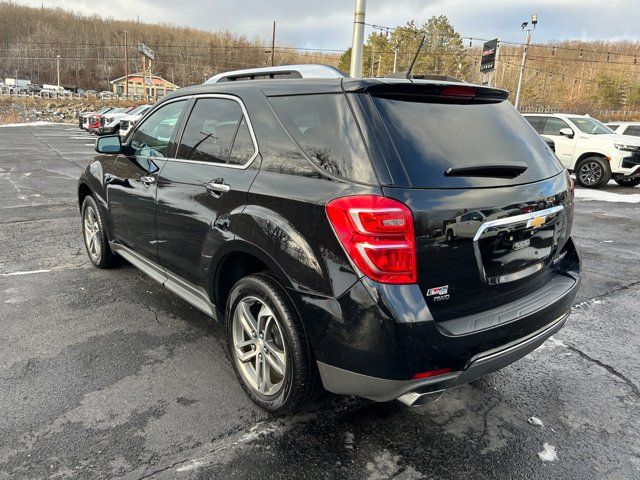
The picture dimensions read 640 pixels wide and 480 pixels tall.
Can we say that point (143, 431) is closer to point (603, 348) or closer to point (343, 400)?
point (343, 400)

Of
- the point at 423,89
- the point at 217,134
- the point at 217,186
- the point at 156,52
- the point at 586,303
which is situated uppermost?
the point at 156,52

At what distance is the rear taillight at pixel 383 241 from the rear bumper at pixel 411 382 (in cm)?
45

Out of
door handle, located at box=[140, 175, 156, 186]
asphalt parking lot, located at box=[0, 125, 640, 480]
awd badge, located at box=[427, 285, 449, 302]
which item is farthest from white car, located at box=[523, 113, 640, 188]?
awd badge, located at box=[427, 285, 449, 302]

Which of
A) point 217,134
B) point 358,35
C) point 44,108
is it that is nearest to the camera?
point 217,134

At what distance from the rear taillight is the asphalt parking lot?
959 millimetres

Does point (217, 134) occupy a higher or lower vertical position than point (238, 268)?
higher

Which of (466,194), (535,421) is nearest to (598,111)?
(535,421)

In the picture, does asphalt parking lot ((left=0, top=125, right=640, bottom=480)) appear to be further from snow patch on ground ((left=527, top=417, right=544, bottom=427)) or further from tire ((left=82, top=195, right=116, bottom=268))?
tire ((left=82, top=195, right=116, bottom=268))

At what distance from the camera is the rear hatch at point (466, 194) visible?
2006 mm

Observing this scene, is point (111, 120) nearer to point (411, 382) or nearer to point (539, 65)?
point (411, 382)

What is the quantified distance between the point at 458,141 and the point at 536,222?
58 cm

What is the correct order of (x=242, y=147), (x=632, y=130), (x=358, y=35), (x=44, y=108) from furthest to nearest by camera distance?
(x=44, y=108) → (x=632, y=130) → (x=358, y=35) → (x=242, y=147)

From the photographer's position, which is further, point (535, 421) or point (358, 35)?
point (358, 35)

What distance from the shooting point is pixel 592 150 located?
1225 centimetres
